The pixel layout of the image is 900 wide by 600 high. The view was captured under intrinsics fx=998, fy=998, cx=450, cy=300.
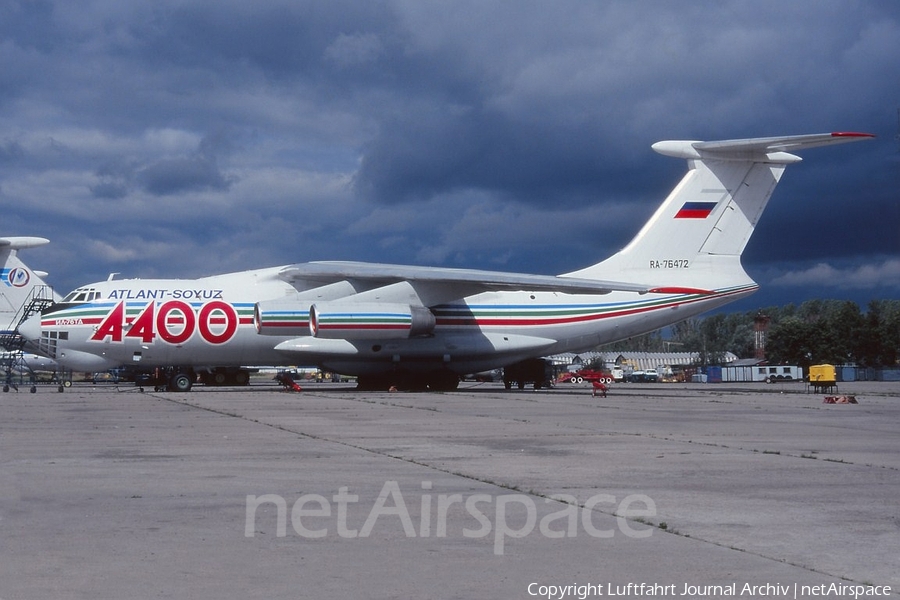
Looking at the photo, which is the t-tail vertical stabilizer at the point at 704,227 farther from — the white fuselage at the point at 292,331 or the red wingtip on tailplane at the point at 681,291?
the white fuselage at the point at 292,331

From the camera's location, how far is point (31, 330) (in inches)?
1050

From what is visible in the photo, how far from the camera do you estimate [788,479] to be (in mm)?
8570

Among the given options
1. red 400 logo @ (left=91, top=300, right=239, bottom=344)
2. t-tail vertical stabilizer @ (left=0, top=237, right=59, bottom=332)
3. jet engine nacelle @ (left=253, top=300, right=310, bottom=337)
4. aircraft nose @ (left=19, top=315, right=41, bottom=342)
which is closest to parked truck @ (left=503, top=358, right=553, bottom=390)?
jet engine nacelle @ (left=253, top=300, right=310, bottom=337)

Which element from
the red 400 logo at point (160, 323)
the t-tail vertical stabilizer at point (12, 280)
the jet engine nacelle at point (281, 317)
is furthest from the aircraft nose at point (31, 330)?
the t-tail vertical stabilizer at point (12, 280)

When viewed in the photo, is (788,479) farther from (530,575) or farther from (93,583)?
(93,583)

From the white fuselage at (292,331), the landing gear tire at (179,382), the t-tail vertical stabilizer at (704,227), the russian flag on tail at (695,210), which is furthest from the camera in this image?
the russian flag on tail at (695,210)

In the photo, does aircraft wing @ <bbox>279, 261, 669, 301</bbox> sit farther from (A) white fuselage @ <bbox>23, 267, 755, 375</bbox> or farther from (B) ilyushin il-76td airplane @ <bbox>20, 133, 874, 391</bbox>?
(A) white fuselage @ <bbox>23, 267, 755, 375</bbox>

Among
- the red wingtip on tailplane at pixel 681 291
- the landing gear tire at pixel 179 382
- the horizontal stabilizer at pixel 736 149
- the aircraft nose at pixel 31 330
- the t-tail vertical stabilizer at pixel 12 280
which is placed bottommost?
the landing gear tire at pixel 179 382

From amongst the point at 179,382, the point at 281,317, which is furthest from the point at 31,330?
the point at 281,317

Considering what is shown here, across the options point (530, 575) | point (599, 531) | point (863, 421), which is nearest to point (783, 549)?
point (599, 531)

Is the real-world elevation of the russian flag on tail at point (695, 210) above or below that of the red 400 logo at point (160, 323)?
above

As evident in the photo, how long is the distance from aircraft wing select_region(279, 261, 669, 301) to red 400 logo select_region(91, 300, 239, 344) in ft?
8.32

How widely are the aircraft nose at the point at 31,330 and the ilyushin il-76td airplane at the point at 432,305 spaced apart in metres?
0.04

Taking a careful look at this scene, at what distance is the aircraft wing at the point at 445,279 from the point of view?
26.2 m
